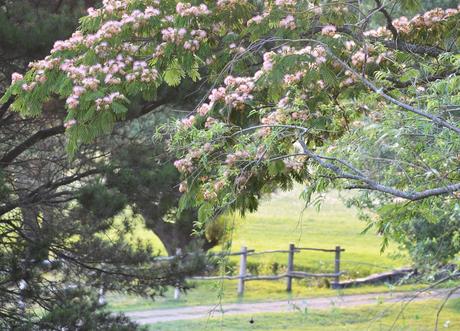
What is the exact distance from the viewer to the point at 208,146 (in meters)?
4.68

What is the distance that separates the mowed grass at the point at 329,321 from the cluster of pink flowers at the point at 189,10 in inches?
262

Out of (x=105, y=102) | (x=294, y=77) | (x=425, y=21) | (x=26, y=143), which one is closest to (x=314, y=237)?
(x=26, y=143)

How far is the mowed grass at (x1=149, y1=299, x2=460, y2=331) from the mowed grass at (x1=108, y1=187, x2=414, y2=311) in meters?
0.65

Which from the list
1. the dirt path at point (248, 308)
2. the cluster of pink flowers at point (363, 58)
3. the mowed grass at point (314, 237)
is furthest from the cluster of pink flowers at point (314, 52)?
the mowed grass at point (314, 237)

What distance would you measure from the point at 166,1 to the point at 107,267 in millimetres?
4433

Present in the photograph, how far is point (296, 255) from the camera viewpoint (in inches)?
811

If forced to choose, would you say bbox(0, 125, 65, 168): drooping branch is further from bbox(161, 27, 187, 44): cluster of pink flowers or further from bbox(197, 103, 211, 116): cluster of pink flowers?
bbox(197, 103, 211, 116): cluster of pink flowers

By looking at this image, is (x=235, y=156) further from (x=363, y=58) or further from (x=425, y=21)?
(x=425, y=21)

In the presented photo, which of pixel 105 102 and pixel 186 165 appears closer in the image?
pixel 186 165

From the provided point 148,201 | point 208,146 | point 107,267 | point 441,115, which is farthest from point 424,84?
point 107,267

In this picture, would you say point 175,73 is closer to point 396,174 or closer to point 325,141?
point 325,141

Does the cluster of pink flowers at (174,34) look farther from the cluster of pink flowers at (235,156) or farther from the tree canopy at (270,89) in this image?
the cluster of pink flowers at (235,156)

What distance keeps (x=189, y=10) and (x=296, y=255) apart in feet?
51.1

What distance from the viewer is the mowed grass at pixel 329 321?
1199cm
